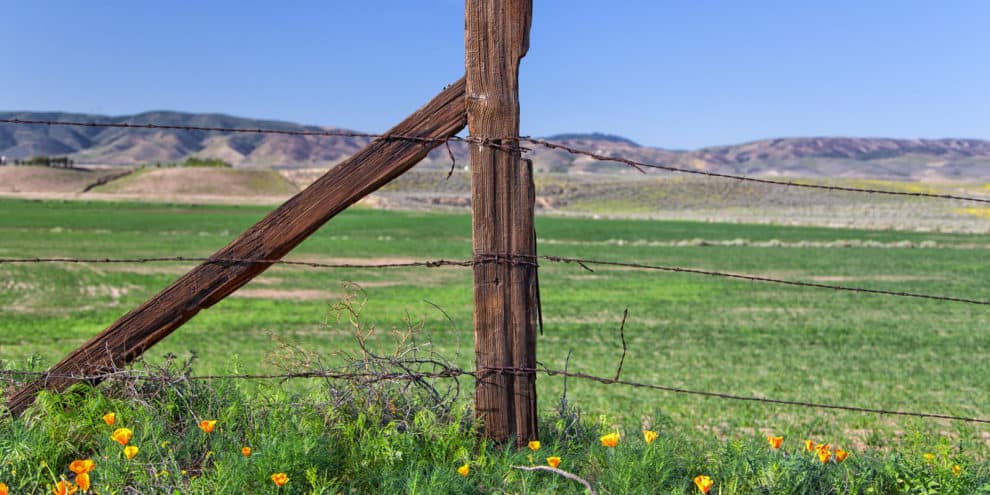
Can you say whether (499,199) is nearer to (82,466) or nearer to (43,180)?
(82,466)

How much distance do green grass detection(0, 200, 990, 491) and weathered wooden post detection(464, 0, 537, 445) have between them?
0.21 metres

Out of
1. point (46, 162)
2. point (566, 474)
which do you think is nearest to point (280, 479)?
point (566, 474)

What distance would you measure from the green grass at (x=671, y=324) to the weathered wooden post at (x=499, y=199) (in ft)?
0.70

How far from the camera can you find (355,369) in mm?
3408

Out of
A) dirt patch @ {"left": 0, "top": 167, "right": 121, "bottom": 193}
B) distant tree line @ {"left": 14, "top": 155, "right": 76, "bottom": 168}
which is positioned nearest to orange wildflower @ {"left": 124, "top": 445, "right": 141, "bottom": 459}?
dirt patch @ {"left": 0, "top": 167, "right": 121, "bottom": 193}

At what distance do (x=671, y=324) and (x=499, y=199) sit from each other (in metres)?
13.4

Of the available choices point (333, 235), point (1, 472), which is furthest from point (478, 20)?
point (333, 235)

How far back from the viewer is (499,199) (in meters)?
3.09

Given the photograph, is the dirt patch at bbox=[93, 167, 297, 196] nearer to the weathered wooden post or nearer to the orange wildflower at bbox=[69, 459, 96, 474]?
the weathered wooden post

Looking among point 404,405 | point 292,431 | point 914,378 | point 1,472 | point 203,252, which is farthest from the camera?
point 203,252

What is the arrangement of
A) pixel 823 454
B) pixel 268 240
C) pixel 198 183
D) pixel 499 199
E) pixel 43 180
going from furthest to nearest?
pixel 198 183 → pixel 43 180 → pixel 268 240 → pixel 499 199 → pixel 823 454

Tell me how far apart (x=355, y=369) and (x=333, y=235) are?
43402 mm

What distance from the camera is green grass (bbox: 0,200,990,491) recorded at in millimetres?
8203

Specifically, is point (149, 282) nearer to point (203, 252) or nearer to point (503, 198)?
point (203, 252)
